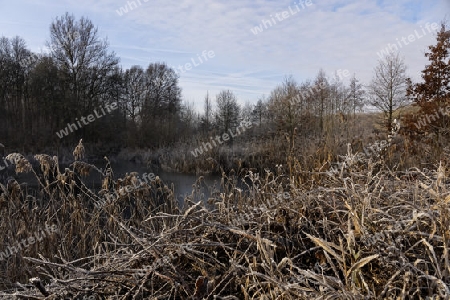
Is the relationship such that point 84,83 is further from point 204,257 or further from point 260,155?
point 204,257

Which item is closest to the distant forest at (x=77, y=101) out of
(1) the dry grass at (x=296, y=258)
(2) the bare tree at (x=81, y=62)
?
(2) the bare tree at (x=81, y=62)

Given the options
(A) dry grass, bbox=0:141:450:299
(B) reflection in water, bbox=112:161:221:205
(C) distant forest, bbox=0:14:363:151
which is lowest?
(B) reflection in water, bbox=112:161:221:205

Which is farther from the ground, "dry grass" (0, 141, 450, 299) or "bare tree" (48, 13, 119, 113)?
"bare tree" (48, 13, 119, 113)

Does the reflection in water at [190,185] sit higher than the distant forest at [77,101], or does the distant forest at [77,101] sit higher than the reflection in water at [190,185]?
the distant forest at [77,101]

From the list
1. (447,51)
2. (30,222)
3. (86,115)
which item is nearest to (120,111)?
(86,115)

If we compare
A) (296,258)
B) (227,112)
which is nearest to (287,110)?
(227,112)

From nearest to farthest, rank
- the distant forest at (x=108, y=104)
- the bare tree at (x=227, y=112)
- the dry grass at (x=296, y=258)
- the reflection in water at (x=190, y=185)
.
→ the dry grass at (x=296, y=258), the reflection in water at (x=190, y=185), the distant forest at (x=108, y=104), the bare tree at (x=227, y=112)

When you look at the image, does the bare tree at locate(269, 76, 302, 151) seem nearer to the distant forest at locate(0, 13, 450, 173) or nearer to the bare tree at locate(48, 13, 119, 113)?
the distant forest at locate(0, 13, 450, 173)

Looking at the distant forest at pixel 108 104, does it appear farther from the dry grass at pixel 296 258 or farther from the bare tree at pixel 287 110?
the dry grass at pixel 296 258

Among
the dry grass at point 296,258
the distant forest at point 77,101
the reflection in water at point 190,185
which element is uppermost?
the distant forest at point 77,101

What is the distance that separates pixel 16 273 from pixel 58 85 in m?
23.8

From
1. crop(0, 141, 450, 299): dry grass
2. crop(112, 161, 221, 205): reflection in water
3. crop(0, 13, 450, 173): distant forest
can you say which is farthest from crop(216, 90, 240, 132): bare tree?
crop(0, 141, 450, 299): dry grass

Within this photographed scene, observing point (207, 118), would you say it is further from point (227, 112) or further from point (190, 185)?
point (190, 185)

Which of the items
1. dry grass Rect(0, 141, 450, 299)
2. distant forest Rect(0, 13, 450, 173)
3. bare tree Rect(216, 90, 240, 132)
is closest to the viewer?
dry grass Rect(0, 141, 450, 299)
